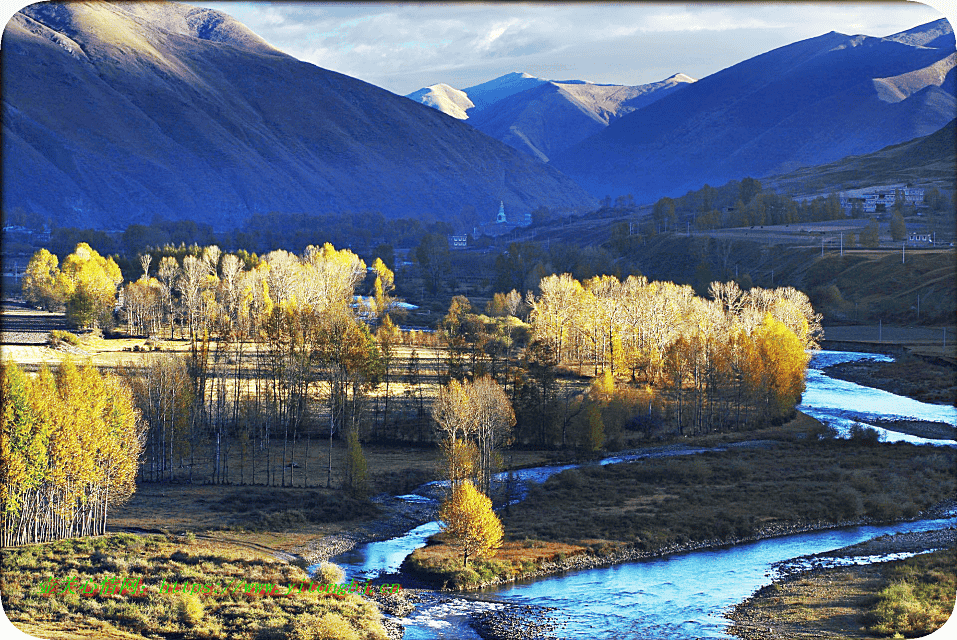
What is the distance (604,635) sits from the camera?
2375cm

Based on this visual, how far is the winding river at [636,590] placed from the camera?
2466 cm

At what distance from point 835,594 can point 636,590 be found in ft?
18.5

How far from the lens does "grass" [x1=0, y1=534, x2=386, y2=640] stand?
2127cm

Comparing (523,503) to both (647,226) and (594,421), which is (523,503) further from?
(647,226)

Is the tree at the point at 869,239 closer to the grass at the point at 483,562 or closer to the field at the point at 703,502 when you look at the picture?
the field at the point at 703,502

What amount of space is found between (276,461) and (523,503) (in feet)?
43.4

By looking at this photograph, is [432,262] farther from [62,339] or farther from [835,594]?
[835,594]

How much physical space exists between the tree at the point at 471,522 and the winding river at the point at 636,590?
1697 millimetres

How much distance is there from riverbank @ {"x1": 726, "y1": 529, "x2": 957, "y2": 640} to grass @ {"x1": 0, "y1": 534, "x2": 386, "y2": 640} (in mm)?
10384

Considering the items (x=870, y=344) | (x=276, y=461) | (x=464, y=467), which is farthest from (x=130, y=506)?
(x=870, y=344)

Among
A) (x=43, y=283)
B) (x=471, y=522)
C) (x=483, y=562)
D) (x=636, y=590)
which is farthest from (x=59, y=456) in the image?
(x=43, y=283)

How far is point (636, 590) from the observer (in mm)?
28469

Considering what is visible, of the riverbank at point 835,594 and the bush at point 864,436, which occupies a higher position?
the bush at point 864,436

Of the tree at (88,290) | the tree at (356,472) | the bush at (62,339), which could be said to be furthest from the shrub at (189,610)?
the tree at (88,290)
